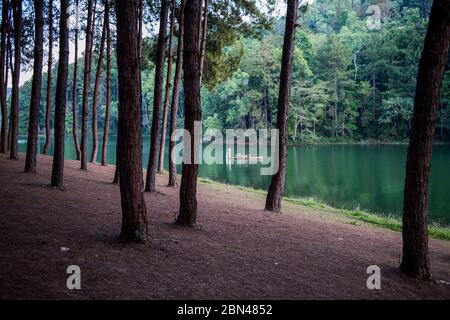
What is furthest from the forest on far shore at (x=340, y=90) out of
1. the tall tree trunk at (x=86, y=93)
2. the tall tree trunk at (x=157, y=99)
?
the tall tree trunk at (x=157, y=99)

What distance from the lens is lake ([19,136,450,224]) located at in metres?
18.4

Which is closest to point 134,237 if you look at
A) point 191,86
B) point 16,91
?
point 191,86

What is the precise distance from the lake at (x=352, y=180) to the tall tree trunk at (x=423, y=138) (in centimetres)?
1041

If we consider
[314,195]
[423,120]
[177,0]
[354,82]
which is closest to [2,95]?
[177,0]

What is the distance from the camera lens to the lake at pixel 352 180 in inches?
725

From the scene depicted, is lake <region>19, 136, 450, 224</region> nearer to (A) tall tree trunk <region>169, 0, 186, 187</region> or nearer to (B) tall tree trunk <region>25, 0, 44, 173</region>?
(A) tall tree trunk <region>169, 0, 186, 187</region>

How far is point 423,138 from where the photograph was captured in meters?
5.43

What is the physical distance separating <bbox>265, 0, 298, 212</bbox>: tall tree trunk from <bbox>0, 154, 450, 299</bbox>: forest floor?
6.33ft

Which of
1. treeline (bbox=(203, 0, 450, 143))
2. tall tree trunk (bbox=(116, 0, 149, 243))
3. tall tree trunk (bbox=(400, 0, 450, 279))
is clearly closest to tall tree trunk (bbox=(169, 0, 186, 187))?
tall tree trunk (bbox=(116, 0, 149, 243))

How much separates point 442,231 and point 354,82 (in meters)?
56.9

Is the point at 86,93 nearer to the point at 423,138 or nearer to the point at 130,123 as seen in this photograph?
the point at 130,123

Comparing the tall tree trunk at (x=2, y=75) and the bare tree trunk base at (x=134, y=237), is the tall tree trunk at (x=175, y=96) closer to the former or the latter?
the bare tree trunk base at (x=134, y=237)

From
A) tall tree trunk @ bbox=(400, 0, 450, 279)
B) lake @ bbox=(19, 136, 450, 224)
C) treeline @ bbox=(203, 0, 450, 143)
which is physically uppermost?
treeline @ bbox=(203, 0, 450, 143)

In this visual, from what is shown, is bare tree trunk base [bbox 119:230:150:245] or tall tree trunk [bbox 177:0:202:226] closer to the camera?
bare tree trunk base [bbox 119:230:150:245]
